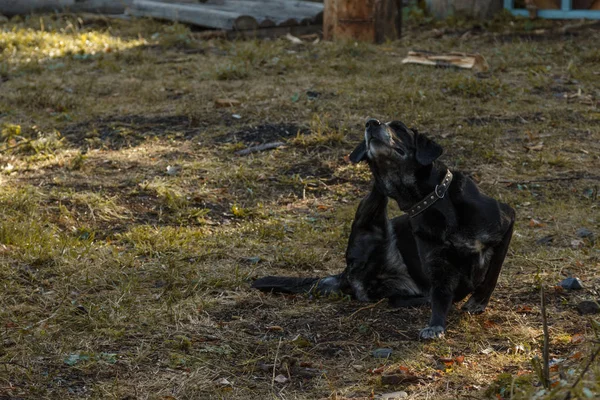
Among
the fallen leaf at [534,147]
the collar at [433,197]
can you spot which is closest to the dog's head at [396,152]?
the collar at [433,197]

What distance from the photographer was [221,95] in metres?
9.57

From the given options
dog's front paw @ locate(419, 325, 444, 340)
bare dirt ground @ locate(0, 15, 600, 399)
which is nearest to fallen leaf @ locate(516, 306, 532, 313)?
bare dirt ground @ locate(0, 15, 600, 399)

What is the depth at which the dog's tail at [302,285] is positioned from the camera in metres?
5.11

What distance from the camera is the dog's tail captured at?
16.8ft

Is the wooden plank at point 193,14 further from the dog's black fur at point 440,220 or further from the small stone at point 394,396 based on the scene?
the small stone at point 394,396

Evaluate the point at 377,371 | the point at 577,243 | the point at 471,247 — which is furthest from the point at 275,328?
the point at 577,243

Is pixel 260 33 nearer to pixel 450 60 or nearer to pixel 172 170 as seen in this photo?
pixel 450 60

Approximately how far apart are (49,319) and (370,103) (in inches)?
201

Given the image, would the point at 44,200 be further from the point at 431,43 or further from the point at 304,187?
the point at 431,43

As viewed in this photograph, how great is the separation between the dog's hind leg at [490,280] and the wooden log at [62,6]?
438 inches

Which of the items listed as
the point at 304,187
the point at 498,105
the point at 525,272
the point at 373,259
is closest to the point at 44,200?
the point at 304,187

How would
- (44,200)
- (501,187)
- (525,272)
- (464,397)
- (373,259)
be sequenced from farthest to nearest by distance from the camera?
(501,187), (44,200), (525,272), (373,259), (464,397)

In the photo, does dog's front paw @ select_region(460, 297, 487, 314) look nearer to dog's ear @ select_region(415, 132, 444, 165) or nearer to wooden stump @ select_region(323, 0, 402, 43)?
dog's ear @ select_region(415, 132, 444, 165)

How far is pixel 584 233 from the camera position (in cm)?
613
